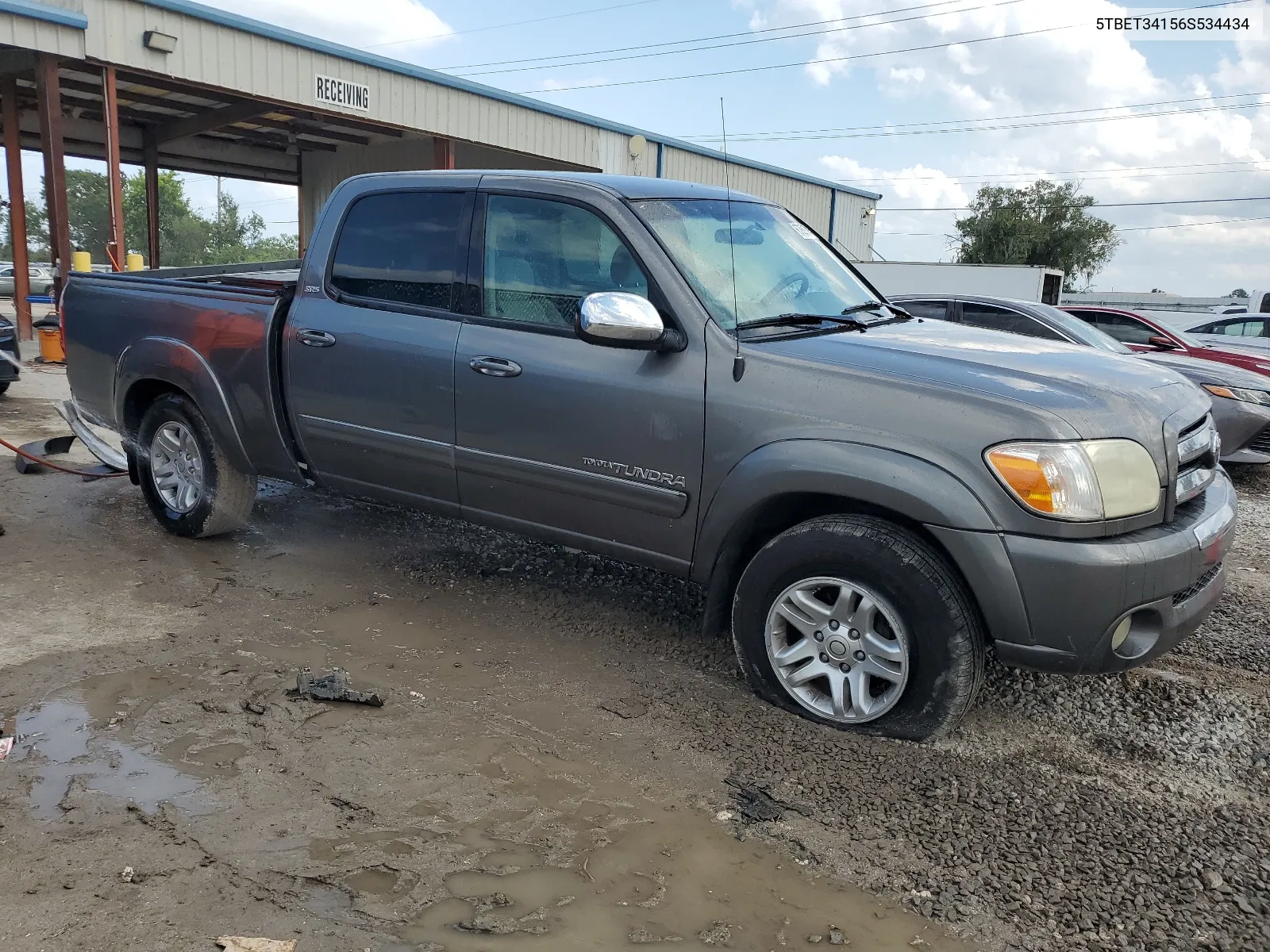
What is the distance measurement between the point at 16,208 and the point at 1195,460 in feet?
61.1

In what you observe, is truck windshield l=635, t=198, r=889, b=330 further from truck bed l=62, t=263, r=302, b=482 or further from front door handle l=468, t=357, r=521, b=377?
truck bed l=62, t=263, r=302, b=482

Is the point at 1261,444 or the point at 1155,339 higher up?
the point at 1155,339

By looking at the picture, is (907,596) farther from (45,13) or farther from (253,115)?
(253,115)

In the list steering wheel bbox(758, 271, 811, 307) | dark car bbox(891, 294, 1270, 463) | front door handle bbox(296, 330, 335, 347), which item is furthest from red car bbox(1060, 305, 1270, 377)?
front door handle bbox(296, 330, 335, 347)

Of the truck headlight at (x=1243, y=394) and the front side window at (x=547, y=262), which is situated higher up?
the front side window at (x=547, y=262)

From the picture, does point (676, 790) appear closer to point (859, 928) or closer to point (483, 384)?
point (859, 928)

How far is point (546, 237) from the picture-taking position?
13.0 feet

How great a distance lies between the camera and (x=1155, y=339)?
10016 millimetres

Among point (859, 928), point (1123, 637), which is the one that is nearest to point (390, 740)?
point (859, 928)

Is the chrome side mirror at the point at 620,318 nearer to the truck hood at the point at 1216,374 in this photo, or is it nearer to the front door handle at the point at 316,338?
the front door handle at the point at 316,338

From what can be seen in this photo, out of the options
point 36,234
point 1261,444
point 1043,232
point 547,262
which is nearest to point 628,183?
point 547,262

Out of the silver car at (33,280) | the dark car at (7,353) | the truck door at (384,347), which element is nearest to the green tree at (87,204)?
the silver car at (33,280)

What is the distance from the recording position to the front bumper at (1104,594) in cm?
284

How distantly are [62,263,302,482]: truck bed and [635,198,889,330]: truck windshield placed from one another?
2055 millimetres
